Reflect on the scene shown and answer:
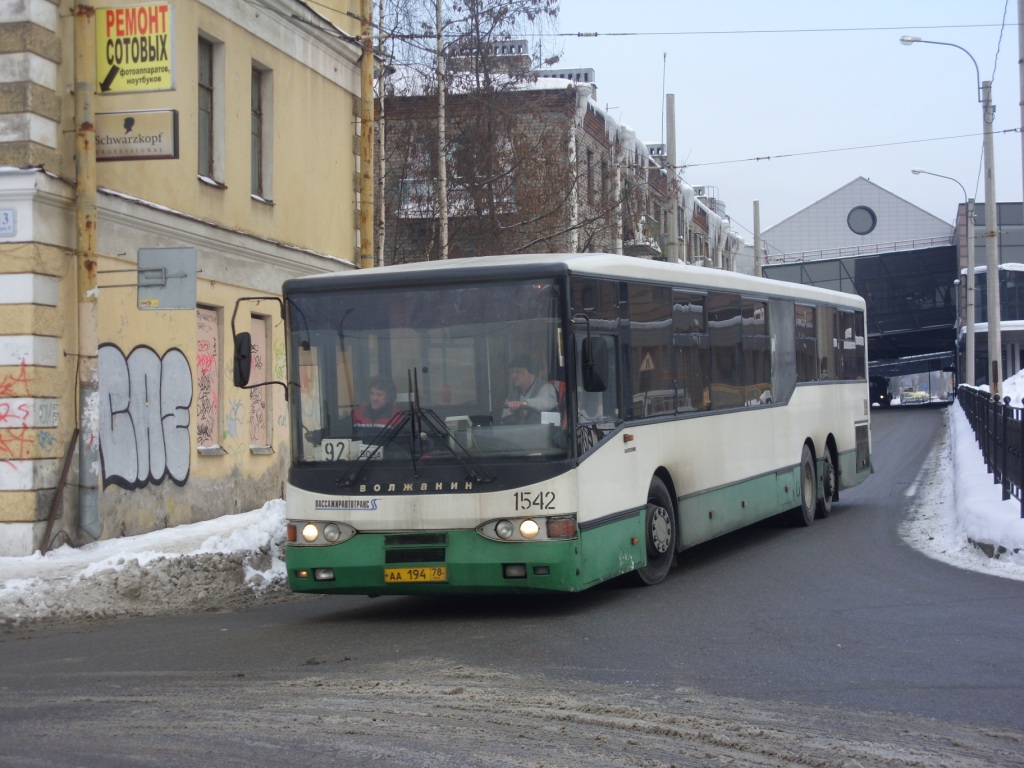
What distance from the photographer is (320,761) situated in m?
5.75

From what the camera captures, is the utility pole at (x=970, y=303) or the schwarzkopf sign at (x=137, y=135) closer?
the schwarzkopf sign at (x=137, y=135)

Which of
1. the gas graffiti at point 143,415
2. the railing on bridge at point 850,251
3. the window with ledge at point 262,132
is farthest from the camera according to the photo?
the railing on bridge at point 850,251

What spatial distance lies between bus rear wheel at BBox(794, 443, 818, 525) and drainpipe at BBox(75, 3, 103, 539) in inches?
316

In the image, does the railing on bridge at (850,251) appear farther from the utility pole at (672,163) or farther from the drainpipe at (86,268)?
the drainpipe at (86,268)

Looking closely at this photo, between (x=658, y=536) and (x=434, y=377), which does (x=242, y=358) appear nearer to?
(x=434, y=377)

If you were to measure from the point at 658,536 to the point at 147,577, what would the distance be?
437cm

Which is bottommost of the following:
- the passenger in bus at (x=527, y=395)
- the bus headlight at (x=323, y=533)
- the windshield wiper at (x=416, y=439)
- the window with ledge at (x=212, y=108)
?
the bus headlight at (x=323, y=533)

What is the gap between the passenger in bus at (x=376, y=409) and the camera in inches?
383

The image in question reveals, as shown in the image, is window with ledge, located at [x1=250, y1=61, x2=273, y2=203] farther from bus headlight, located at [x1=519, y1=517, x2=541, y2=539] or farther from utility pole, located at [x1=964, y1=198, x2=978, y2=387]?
utility pole, located at [x1=964, y1=198, x2=978, y2=387]

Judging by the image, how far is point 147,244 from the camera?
1566 centimetres

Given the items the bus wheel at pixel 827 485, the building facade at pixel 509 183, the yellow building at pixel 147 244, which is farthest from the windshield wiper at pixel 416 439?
the building facade at pixel 509 183

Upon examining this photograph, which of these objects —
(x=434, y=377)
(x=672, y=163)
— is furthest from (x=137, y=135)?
(x=672, y=163)

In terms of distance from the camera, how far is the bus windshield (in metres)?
9.52

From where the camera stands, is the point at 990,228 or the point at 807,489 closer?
the point at 807,489
